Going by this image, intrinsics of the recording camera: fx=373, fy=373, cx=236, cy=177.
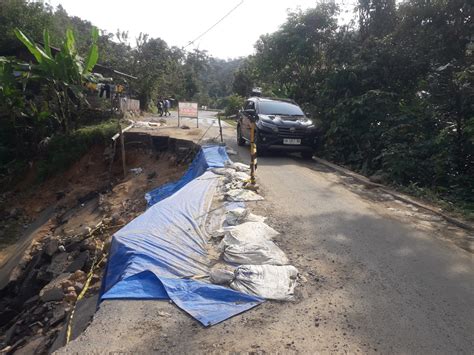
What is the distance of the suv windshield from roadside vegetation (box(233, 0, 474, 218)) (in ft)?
4.81

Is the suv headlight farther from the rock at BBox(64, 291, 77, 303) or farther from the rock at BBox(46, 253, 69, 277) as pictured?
the rock at BBox(64, 291, 77, 303)

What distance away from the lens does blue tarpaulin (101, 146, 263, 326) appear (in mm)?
3404

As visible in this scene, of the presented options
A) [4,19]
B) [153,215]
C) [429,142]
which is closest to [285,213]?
[153,215]

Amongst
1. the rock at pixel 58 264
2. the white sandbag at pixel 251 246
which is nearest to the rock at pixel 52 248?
the rock at pixel 58 264

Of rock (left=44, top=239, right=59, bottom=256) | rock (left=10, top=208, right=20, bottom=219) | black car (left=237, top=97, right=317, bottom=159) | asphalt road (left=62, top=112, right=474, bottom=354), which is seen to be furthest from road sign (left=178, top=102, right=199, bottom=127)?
asphalt road (left=62, top=112, right=474, bottom=354)

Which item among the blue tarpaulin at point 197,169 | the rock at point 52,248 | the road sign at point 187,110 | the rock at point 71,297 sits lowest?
the rock at point 52,248

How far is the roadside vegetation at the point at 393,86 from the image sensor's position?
27.8ft

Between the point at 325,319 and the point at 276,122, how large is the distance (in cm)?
778

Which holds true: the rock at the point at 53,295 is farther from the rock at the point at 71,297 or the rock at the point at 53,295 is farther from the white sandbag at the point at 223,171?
the white sandbag at the point at 223,171

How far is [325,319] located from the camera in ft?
10.6

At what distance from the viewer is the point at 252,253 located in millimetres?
4254

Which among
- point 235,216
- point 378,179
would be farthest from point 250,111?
point 235,216

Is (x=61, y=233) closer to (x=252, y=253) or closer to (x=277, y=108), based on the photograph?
(x=277, y=108)

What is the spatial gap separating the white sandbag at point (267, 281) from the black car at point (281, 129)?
6.56 metres
